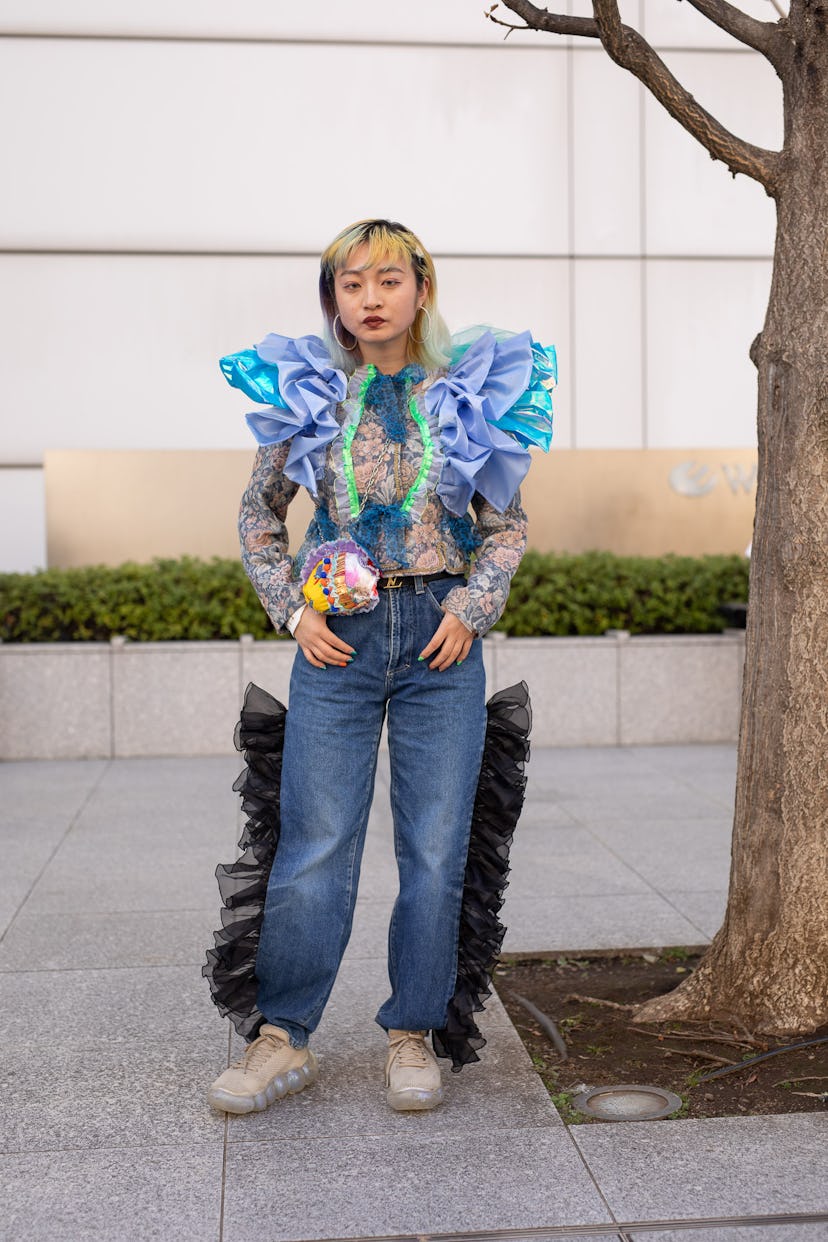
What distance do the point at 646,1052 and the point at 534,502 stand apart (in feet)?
22.1

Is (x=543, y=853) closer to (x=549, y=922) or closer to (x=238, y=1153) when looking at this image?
(x=549, y=922)

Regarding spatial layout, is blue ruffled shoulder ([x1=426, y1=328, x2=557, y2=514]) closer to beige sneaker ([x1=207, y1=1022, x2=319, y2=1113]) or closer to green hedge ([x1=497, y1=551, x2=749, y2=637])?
beige sneaker ([x1=207, y1=1022, x2=319, y2=1113])

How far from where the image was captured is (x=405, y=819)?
10.9ft

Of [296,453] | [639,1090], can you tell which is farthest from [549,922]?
[296,453]

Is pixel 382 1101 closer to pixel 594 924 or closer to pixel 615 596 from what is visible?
A: pixel 594 924

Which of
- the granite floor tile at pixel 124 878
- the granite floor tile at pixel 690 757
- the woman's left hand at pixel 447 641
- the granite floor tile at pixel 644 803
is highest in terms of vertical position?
the woman's left hand at pixel 447 641

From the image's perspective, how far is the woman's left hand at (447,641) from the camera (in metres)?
3.18

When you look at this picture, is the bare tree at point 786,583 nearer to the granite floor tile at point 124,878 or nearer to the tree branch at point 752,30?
the tree branch at point 752,30

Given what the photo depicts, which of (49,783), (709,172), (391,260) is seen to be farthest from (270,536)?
(709,172)

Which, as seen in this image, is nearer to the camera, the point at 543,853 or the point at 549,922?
the point at 549,922

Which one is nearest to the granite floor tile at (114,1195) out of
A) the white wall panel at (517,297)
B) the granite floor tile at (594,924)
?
the granite floor tile at (594,924)

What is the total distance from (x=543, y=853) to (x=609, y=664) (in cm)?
296

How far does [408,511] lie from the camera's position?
3.25 m

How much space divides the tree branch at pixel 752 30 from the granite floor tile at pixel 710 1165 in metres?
2.72
